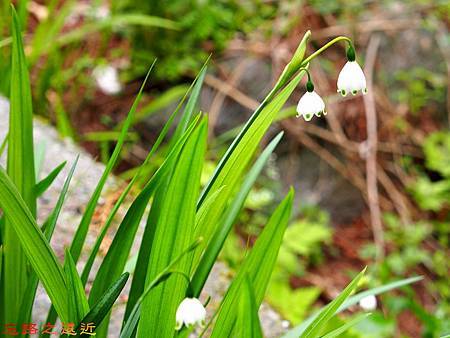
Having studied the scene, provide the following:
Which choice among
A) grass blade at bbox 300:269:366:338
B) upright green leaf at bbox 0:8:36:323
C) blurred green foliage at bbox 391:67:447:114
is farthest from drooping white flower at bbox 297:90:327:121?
blurred green foliage at bbox 391:67:447:114

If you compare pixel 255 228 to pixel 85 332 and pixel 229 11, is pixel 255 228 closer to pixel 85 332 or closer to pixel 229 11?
pixel 229 11

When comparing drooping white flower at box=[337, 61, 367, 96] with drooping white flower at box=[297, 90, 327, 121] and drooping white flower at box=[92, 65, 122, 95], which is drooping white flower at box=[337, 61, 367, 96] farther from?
drooping white flower at box=[92, 65, 122, 95]

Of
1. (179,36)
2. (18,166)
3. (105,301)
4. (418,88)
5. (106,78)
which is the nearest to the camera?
(105,301)

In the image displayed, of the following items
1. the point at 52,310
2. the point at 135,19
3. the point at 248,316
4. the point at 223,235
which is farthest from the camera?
the point at 135,19

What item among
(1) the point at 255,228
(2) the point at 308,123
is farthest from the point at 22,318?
(2) the point at 308,123

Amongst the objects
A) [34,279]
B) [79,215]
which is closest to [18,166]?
[34,279]

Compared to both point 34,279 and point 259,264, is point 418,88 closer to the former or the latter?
point 259,264

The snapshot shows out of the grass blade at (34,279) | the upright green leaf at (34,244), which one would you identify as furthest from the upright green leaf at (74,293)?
the grass blade at (34,279)
